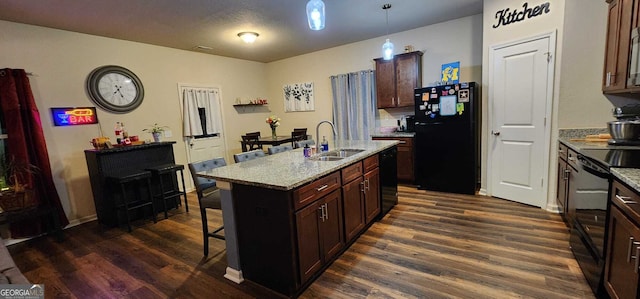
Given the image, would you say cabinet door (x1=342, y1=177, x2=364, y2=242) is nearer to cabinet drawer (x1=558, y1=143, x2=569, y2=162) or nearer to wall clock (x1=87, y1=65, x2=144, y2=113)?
cabinet drawer (x1=558, y1=143, x2=569, y2=162)

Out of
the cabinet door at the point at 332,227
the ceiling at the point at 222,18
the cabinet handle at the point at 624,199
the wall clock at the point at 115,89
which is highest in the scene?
the ceiling at the point at 222,18

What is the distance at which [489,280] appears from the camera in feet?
6.53

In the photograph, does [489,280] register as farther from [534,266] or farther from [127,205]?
[127,205]

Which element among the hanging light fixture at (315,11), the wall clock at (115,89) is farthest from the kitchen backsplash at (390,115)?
the wall clock at (115,89)

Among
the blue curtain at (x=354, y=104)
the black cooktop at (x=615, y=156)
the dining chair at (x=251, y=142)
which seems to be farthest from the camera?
the dining chair at (x=251, y=142)

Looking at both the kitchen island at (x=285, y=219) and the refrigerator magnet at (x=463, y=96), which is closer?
the kitchen island at (x=285, y=219)

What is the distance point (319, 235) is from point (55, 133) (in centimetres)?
374

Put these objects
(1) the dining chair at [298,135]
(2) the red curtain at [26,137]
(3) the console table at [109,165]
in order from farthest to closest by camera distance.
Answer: (1) the dining chair at [298,135] → (3) the console table at [109,165] → (2) the red curtain at [26,137]

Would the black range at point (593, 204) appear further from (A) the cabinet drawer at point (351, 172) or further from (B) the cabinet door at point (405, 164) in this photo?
(B) the cabinet door at point (405, 164)

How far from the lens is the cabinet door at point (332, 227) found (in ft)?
7.09

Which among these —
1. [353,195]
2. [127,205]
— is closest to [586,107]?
[353,195]

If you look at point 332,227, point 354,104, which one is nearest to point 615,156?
point 332,227

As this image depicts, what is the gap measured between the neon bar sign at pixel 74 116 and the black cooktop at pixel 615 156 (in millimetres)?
5379

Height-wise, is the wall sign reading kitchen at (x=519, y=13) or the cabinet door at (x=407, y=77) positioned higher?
the wall sign reading kitchen at (x=519, y=13)
